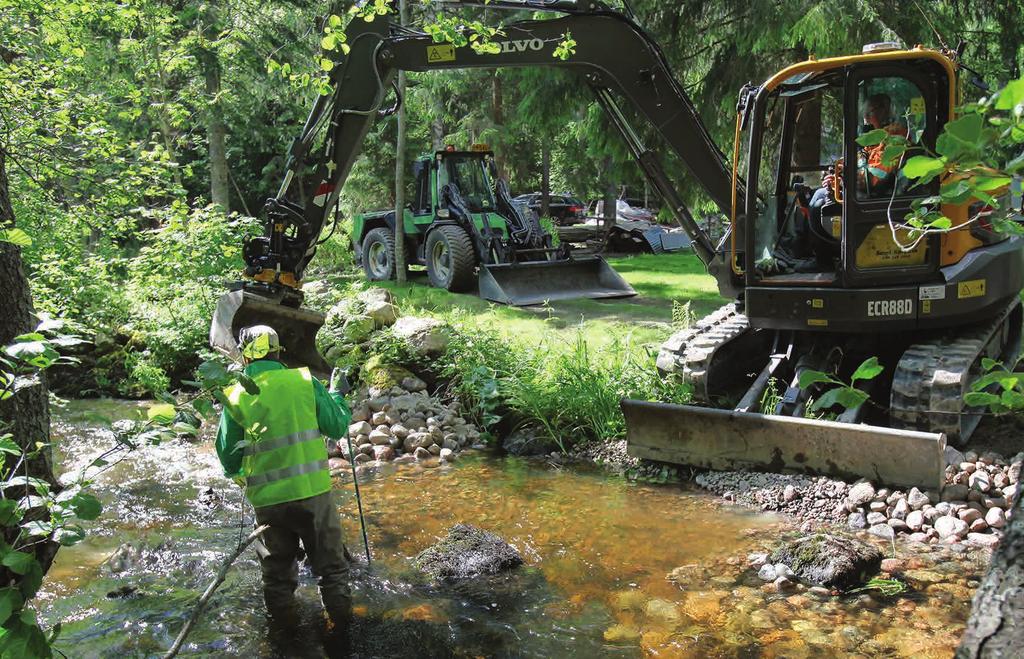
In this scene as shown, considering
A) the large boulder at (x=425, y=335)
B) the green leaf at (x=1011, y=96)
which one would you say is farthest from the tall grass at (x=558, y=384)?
the green leaf at (x=1011, y=96)

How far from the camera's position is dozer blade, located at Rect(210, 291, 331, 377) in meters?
8.00

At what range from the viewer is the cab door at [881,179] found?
6758mm

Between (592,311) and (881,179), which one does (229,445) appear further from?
(592,311)

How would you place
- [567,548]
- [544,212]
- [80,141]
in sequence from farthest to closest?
[544,212] < [80,141] < [567,548]

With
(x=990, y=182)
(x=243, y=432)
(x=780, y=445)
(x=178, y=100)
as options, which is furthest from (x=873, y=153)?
(x=178, y=100)

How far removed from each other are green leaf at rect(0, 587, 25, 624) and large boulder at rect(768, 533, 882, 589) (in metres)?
4.10

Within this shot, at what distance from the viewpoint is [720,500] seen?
6.81m

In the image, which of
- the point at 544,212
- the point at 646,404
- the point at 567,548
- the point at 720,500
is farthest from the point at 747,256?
the point at 544,212

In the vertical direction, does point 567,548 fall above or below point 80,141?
below

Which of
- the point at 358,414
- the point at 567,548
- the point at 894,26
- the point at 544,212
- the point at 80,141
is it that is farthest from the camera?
the point at 544,212

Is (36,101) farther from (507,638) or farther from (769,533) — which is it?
(769,533)

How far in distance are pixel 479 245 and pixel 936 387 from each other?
891 cm

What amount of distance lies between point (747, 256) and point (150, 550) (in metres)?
4.86

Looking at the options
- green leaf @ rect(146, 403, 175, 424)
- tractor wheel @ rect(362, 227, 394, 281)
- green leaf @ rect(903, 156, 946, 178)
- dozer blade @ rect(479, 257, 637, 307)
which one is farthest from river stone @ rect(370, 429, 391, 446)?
tractor wheel @ rect(362, 227, 394, 281)
